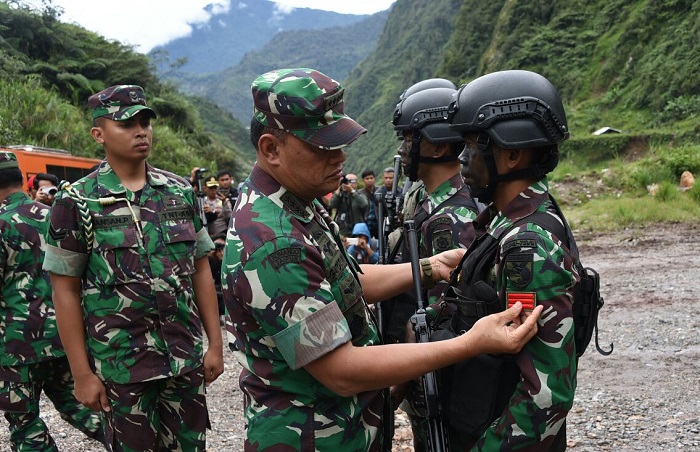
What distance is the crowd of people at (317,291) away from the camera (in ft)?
5.69

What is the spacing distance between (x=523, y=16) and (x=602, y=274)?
3905 centimetres

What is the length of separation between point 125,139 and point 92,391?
46.2 inches

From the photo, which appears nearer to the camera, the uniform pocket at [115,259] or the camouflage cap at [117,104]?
the uniform pocket at [115,259]

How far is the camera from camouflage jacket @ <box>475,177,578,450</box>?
5.76 feet

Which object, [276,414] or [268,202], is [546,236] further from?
[276,414]

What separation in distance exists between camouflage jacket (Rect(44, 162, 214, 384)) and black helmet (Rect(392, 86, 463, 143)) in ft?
4.32

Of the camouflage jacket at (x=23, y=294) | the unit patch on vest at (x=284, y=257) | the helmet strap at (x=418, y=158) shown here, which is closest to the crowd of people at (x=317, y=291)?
the unit patch on vest at (x=284, y=257)

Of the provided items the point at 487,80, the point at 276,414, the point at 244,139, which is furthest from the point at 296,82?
the point at 244,139

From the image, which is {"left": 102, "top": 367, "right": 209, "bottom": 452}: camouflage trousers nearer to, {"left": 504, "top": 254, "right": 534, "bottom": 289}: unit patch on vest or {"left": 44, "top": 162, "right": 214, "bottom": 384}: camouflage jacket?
{"left": 44, "top": 162, "right": 214, "bottom": 384}: camouflage jacket

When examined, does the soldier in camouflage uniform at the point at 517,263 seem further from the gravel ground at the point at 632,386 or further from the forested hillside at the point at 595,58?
the forested hillside at the point at 595,58

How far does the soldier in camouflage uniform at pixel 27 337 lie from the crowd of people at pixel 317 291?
3.12 feet

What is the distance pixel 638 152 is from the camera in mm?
25250

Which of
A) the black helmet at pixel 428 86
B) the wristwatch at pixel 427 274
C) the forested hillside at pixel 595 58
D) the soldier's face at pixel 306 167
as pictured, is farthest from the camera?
the forested hillside at pixel 595 58

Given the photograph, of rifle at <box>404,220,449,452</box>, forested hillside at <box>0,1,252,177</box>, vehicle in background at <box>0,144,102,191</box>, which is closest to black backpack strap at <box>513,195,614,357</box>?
rifle at <box>404,220,449,452</box>
